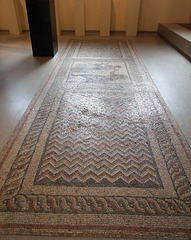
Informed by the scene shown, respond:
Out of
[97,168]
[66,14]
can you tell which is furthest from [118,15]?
[97,168]

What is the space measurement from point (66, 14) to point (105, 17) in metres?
1.26

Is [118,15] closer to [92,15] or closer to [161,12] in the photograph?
[92,15]

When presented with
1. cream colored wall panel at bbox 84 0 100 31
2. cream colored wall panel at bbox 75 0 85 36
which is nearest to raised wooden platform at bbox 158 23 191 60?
cream colored wall panel at bbox 84 0 100 31

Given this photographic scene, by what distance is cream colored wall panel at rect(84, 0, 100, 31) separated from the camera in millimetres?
6234

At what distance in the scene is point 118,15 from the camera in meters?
6.44

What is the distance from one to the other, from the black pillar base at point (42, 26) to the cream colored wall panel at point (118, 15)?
3.04 m

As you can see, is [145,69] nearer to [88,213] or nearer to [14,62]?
[14,62]

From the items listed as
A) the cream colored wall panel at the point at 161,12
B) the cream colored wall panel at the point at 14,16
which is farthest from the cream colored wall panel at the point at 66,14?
the cream colored wall panel at the point at 161,12

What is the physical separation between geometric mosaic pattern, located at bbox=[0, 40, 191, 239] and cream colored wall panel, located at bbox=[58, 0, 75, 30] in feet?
15.2

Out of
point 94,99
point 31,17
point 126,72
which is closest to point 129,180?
point 94,99

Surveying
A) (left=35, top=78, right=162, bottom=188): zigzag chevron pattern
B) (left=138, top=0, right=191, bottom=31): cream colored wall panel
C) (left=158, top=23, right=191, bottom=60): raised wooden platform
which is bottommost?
(left=35, top=78, right=162, bottom=188): zigzag chevron pattern

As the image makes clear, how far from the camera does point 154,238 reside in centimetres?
115

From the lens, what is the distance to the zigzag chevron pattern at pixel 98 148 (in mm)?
1511

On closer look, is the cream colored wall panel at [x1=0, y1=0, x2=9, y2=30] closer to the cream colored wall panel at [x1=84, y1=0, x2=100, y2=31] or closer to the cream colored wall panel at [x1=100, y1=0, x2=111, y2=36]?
the cream colored wall panel at [x1=84, y1=0, x2=100, y2=31]
